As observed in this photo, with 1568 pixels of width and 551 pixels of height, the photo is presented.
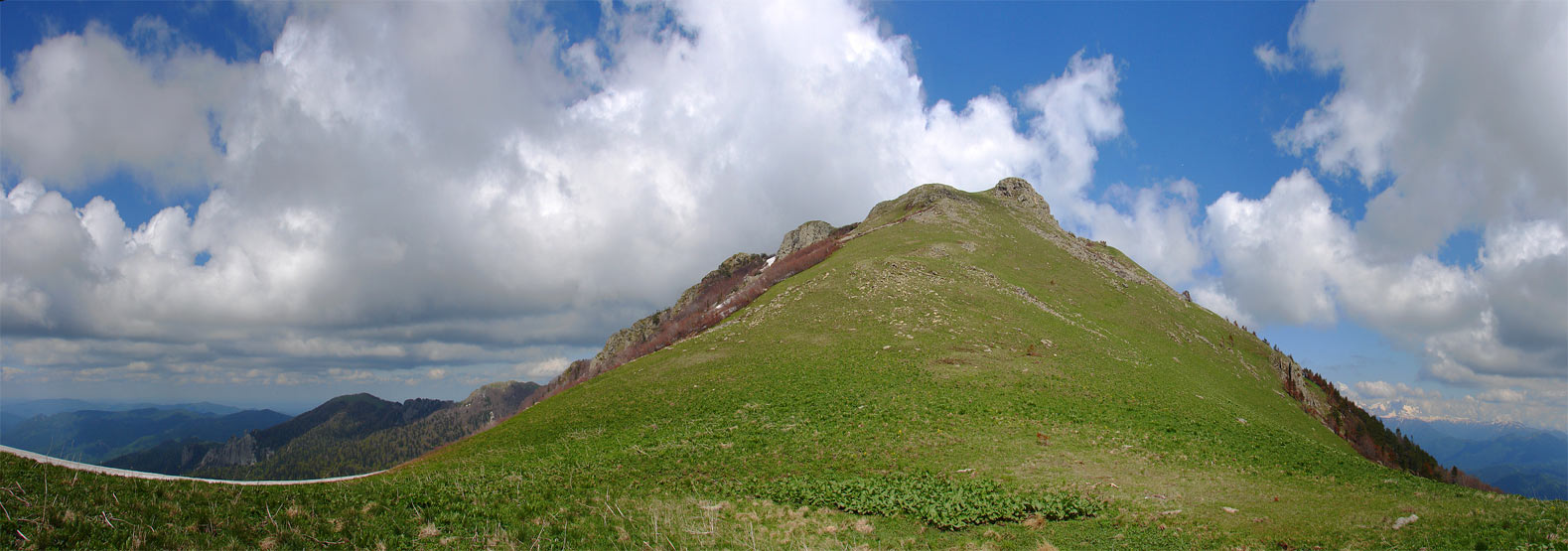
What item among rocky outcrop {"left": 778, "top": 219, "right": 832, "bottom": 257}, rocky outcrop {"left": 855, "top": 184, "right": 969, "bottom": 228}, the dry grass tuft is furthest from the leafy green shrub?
rocky outcrop {"left": 778, "top": 219, "right": 832, "bottom": 257}

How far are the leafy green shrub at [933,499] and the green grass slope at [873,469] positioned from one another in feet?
0.40

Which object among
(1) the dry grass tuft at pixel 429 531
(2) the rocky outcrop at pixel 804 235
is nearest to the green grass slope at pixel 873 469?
(1) the dry grass tuft at pixel 429 531

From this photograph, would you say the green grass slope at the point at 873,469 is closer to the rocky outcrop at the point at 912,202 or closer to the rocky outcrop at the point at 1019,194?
the rocky outcrop at the point at 912,202

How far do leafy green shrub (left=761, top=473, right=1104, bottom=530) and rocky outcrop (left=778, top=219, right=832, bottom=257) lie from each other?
302 feet

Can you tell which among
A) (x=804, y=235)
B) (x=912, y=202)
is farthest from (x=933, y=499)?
(x=804, y=235)

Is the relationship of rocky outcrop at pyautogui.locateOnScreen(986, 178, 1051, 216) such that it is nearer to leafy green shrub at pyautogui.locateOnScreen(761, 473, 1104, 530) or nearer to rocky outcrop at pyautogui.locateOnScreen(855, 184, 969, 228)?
rocky outcrop at pyautogui.locateOnScreen(855, 184, 969, 228)

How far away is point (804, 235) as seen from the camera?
117250mm

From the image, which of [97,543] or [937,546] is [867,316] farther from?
[97,543]

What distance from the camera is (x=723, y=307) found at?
6400cm

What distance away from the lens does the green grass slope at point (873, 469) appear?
1464 centimetres

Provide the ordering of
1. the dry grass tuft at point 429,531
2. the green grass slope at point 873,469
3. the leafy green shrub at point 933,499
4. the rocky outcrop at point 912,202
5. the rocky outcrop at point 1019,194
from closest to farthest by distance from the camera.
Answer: the green grass slope at point 873,469, the dry grass tuft at point 429,531, the leafy green shrub at point 933,499, the rocky outcrop at point 912,202, the rocky outcrop at point 1019,194

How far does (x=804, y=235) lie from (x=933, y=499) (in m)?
98.7

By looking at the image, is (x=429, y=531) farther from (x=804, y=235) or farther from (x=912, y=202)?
(x=804, y=235)

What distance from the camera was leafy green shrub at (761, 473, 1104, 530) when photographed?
733 inches
